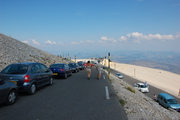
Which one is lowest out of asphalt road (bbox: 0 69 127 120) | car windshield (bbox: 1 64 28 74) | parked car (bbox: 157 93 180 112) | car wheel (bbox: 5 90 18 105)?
parked car (bbox: 157 93 180 112)

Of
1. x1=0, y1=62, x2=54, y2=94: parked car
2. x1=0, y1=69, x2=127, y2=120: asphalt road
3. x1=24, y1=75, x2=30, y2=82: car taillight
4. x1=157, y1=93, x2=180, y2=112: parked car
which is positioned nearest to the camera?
x1=0, y1=69, x2=127, y2=120: asphalt road

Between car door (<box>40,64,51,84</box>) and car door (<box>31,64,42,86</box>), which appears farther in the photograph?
car door (<box>40,64,51,84</box>)

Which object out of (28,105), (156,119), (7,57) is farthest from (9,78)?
(7,57)

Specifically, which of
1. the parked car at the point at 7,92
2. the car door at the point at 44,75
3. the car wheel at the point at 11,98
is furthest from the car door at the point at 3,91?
the car door at the point at 44,75

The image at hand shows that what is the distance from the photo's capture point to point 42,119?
Answer: 17.3 feet

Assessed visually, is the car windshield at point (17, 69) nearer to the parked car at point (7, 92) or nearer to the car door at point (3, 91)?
the parked car at point (7, 92)

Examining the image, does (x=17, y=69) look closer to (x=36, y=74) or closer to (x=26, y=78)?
(x=26, y=78)

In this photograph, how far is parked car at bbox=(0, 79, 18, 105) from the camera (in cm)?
627

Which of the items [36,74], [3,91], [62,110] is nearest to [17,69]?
[36,74]

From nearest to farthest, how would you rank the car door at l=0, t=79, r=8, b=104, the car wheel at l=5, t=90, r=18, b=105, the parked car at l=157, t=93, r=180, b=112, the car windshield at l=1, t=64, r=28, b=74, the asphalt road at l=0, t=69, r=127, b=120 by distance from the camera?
the asphalt road at l=0, t=69, r=127, b=120 < the car door at l=0, t=79, r=8, b=104 < the car wheel at l=5, t=90, r=18, b=105 < the car windshield at l=1, t=64, r=28, b=74 < the parked car at l=157, t=93, r=180, b=112

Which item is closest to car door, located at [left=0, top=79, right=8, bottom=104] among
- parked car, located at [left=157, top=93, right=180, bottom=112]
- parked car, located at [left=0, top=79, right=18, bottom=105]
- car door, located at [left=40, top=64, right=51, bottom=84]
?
parked car, located at [left=0, top=79, right=18, bottom=105]

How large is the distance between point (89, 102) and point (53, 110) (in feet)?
5.93

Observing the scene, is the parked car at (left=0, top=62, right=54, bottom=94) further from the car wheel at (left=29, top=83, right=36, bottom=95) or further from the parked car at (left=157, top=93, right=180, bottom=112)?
the parked car at (left=157, top=93, right=180, bottom=112)

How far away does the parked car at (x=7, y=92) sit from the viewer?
6.27m
